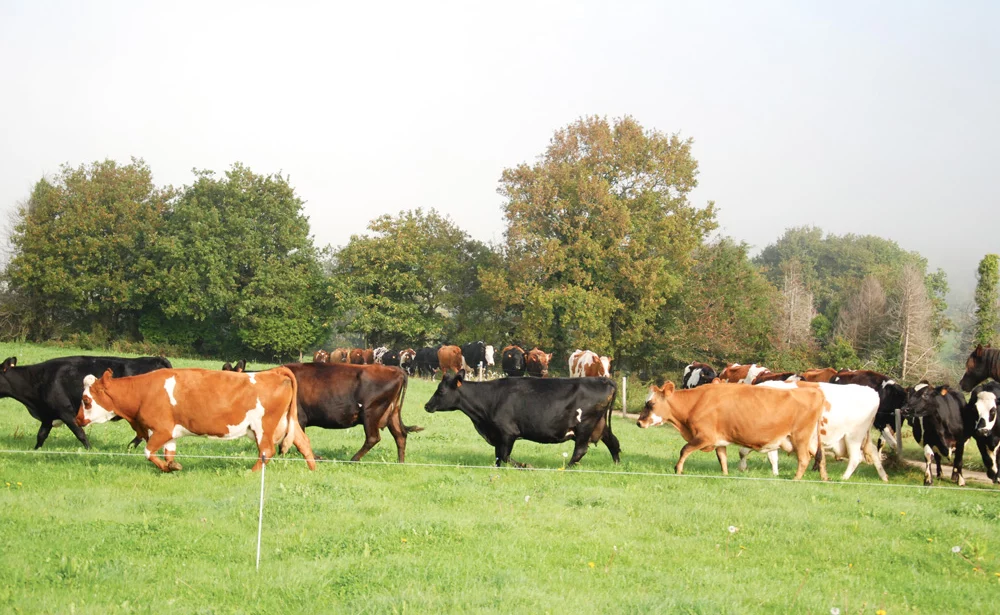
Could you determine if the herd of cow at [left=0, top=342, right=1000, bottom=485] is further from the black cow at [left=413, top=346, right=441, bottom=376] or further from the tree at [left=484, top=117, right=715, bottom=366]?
the black cow at [left=413, top=346, right=441, bottom=376]

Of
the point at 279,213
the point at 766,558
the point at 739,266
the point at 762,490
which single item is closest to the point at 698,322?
the point at 739,266

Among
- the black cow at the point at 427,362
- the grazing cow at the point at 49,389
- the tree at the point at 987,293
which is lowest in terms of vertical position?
the black cow at the point at 427,362

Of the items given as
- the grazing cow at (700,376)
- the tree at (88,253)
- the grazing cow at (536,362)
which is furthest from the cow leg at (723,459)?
the tree at (88,253)

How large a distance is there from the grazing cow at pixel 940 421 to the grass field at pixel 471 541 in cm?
117

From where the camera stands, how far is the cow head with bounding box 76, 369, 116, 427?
446 inches

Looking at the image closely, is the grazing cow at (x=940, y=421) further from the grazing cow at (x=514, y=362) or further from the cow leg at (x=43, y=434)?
the grazing cow at (x=514, y=362)

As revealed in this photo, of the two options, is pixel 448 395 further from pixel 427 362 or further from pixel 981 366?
pixel 427 362

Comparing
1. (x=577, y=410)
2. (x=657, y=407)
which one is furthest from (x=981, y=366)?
(x=577, y=410)

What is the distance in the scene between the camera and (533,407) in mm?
12836

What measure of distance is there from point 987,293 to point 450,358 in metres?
30.7

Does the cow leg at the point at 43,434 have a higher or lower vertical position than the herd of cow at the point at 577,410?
lower

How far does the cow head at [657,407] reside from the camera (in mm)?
13109

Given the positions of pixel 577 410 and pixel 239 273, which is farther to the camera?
pixel 239 273

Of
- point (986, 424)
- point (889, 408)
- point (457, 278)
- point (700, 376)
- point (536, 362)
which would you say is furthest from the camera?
point (457, 278)
